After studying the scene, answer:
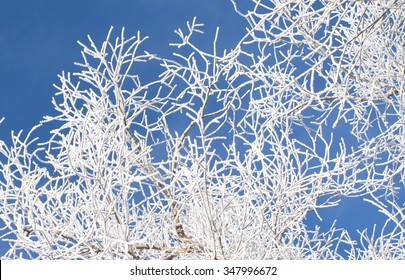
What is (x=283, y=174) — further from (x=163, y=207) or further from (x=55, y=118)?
(x=55, y=118)

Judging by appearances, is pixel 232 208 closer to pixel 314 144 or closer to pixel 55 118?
pixel 314 144

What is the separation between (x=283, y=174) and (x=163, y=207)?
0.99m

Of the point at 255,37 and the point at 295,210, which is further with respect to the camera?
the point at 255,37

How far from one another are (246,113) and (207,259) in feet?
4.09

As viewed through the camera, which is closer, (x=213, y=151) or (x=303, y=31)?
(x=213, y=151)

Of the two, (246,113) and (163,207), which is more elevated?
(246,113)

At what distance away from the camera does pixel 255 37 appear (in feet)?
16.5
